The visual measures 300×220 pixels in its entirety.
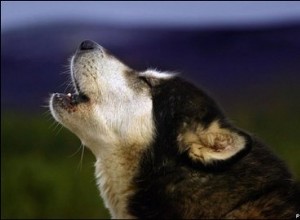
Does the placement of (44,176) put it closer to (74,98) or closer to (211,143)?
(74,98)

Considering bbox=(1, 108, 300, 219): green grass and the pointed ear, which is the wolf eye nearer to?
the pointed ear

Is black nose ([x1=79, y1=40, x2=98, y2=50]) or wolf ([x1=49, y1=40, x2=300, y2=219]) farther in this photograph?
black nose ([x1=79, y1=40, x2=98, y2=50])

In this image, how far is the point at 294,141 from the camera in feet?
29.2

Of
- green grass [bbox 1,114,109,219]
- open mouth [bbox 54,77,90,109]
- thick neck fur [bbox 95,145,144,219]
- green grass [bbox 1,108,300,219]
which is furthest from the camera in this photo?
green grass [bbox 1,114,109,219]

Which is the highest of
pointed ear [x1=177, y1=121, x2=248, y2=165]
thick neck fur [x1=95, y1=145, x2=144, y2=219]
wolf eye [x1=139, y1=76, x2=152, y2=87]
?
wolf eye [x1=139, y1=76, x2=152, y2=87]

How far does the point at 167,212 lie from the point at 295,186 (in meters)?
0.72

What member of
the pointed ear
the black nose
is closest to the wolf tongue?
the black nose

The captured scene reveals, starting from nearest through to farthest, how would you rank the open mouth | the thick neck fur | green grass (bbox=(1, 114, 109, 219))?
the thick neck fur, the open mouth, green grass (bbox=(1, 114, 109, 219))

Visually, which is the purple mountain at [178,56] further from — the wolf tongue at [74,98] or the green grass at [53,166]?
the wolf tongue at [74,98]

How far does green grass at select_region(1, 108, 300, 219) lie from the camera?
9251 millimetres

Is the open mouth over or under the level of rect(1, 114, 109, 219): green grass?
over

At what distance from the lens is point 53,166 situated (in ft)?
33.3

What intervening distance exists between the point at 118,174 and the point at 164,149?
1.00 feet

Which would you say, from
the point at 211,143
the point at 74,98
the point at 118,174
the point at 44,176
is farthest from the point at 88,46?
the point at 44,176
